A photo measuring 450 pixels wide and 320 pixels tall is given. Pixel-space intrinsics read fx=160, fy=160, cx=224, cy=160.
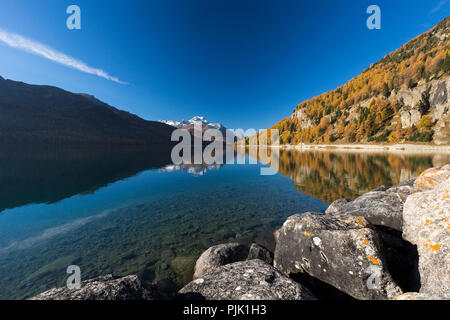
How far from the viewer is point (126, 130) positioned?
164875 millimetres

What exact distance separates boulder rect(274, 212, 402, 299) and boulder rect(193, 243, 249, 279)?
2.60 m

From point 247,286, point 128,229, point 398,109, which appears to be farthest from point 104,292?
point 398,109

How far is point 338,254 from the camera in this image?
4.03 m

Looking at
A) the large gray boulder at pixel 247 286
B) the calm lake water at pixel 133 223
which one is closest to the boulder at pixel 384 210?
the large gray boulder at pixel 247 286

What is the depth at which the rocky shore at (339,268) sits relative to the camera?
3057 mm

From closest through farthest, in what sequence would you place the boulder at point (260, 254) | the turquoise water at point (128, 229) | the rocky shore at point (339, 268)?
1. the rocky shore at point (339, 268)
2. the boulder at point (260, 254)
3. the turquoise water at point (128, 229)

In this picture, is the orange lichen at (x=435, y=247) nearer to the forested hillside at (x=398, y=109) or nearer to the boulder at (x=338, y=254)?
the boulder at (x=338, y=254)

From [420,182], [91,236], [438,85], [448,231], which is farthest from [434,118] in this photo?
[91,236]

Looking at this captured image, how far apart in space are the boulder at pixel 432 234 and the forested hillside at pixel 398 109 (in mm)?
80452

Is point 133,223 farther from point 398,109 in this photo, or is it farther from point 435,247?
point 398,109

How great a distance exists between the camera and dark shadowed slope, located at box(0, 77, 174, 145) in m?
104

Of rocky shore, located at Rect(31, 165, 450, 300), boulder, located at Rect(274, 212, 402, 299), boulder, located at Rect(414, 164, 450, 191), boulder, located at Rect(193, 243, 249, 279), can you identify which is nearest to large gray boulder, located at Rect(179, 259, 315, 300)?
rocky shore, located at Rect(31, 165, 450, 300)

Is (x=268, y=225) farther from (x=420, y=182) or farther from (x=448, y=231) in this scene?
(x=448, y=231)
